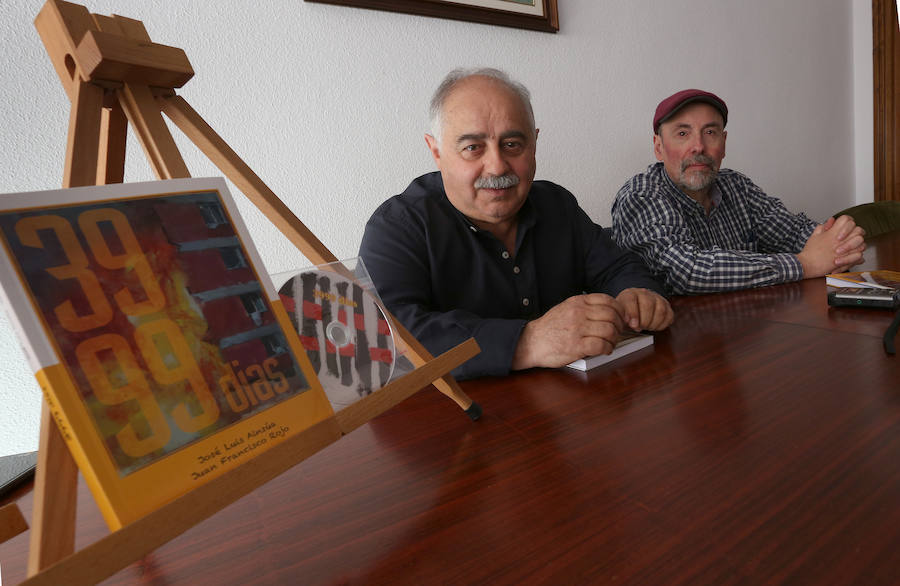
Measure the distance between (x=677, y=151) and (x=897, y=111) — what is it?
248 centimetres

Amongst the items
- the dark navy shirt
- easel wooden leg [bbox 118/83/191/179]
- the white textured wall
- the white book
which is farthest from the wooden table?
the white textured wall

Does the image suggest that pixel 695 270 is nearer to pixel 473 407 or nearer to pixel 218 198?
pixel 473 407

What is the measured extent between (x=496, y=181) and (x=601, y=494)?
2.53ft

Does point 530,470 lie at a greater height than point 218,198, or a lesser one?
lesser

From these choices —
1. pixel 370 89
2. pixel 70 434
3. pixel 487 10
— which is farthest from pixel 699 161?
pixel 70 434

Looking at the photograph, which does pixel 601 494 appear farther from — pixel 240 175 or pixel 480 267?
pixel 480 267

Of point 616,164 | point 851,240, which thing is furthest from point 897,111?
point 851,240

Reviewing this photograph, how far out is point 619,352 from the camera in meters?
0.86

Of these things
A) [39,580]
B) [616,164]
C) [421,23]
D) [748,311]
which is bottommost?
[748,311]

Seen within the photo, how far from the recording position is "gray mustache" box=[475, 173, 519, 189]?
111 centimetres

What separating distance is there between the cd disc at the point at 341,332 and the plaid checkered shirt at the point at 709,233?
108 centimetres

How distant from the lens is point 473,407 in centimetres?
66

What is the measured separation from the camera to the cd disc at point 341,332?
0.55 m

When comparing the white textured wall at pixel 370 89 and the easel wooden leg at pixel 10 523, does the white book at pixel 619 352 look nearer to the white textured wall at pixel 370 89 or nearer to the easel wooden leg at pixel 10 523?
the easel wooden leg at pixel 10 523
